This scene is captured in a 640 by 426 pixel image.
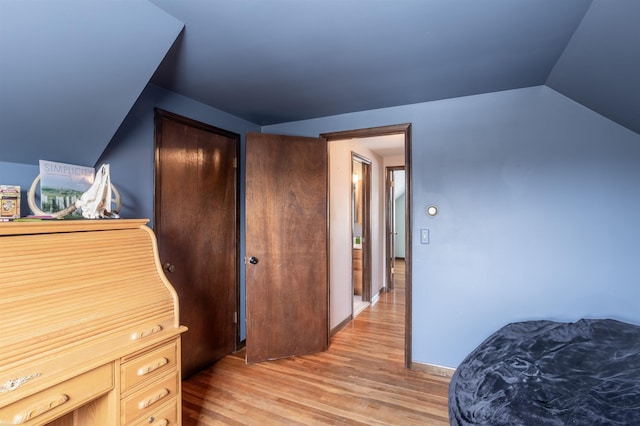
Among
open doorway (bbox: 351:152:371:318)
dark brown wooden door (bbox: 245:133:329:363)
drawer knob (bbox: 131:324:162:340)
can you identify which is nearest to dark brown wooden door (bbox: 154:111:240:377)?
dark brown wooden door (bbox: 245:133:329:363)

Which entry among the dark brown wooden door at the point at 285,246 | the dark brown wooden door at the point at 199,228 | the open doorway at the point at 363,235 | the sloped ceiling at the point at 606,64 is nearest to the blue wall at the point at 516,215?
the sloped ceiling at the point at 606,64

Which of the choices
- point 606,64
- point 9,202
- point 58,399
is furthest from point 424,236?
point 9,202

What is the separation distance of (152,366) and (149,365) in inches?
0.7

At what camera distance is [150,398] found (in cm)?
146

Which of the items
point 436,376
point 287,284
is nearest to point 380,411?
point 436,376

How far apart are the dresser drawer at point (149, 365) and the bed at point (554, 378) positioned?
4.70 ft

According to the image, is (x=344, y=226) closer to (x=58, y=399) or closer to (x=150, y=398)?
(x=150, y=398)

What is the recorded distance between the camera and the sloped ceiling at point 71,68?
1233 mm

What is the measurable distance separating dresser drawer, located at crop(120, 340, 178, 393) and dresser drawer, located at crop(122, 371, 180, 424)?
0.15 feet

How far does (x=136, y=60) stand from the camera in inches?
62.3

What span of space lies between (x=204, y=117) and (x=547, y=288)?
3.09 metres

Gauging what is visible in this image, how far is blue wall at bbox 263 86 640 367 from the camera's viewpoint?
2174 millimetres

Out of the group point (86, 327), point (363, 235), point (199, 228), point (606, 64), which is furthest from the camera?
point (363, 235)

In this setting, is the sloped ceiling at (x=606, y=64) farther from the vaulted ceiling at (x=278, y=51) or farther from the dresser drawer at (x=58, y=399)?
the dresser drawer at (x=58, y=399)
